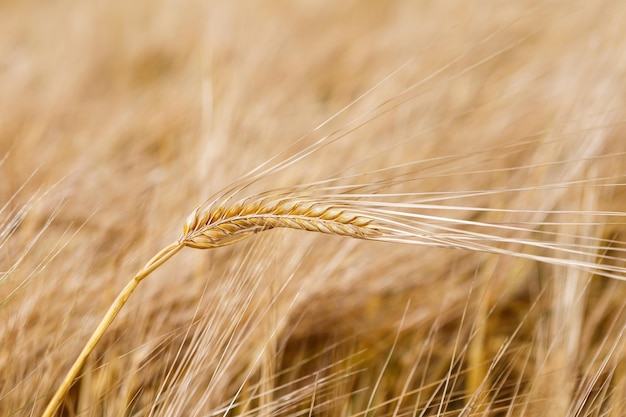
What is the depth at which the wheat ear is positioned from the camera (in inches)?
19.3

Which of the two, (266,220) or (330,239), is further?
(330,239)

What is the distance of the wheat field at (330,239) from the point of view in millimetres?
583

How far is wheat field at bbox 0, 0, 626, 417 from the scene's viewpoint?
0.58 meters

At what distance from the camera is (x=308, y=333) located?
863 mm

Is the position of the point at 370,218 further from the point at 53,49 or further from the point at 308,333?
the point at 53,49

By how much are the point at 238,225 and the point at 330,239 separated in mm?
375

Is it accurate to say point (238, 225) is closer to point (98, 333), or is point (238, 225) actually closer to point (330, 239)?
point (98, 333)

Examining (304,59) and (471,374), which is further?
(304,59)

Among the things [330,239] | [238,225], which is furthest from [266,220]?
[330,239]

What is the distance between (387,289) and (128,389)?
0.45 meters

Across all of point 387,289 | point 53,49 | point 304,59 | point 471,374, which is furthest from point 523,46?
point 53,49

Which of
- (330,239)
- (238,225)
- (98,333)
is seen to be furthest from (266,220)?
(330,239)

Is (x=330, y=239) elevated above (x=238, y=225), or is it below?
below

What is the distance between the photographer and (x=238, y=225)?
0.51 m
